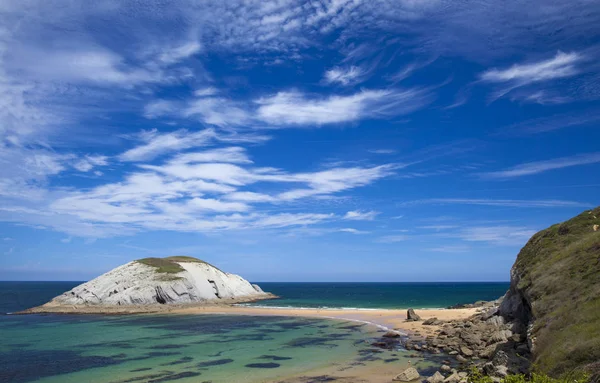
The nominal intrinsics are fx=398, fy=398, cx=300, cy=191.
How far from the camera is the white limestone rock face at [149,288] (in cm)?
8494

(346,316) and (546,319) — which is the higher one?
(546,319)

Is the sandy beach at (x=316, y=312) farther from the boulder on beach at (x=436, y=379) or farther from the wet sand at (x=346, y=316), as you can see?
the boulder on beach at (x=436, y=379)

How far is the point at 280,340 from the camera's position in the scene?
4297cm

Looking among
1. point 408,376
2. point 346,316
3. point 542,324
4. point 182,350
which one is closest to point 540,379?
point 542,324

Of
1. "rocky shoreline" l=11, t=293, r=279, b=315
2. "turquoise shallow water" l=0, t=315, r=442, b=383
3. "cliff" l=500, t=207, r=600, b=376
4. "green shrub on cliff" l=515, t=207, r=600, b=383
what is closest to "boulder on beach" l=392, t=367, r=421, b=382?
"turquoise shallow water" l=0, t=315, r=442, b=383

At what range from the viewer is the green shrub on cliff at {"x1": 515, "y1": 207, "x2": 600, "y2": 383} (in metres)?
17.8

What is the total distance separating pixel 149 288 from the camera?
86.0 m

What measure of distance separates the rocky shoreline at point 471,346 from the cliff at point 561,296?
125 centimetres

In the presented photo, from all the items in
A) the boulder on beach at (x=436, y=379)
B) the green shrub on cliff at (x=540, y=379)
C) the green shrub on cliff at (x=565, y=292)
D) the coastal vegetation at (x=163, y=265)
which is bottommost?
the boulder on beach at (x=436, y=379)

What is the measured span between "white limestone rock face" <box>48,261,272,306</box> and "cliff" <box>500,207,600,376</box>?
226 feet

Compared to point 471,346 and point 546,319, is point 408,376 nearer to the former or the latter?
point 546,319

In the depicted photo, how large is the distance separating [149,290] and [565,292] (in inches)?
3147

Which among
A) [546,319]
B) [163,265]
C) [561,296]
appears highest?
[163,265]

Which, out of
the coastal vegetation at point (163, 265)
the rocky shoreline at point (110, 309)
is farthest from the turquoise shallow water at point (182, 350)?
the coastal vegetation at point (163, 265)
